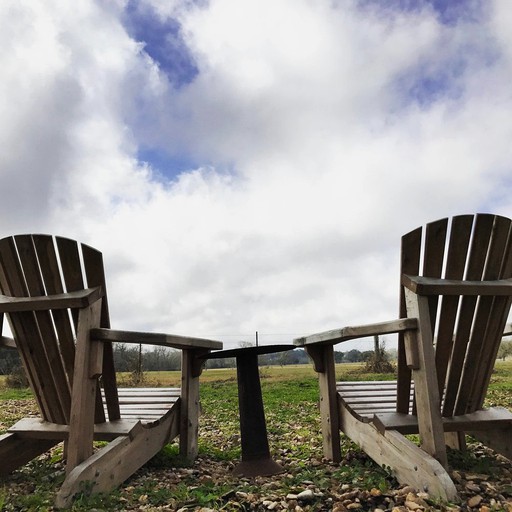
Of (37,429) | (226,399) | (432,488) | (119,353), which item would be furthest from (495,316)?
(119,353)

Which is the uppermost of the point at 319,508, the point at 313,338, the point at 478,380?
the point at 313,338

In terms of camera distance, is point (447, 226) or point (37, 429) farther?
point (37, 429)

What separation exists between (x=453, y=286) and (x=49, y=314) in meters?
A: 2.74

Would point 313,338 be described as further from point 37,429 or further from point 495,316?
point 37,429

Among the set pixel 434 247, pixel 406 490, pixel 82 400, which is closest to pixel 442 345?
pixel 434 247

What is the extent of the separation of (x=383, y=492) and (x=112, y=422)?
81.3 inches

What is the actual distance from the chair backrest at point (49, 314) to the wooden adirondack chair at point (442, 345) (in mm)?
1784

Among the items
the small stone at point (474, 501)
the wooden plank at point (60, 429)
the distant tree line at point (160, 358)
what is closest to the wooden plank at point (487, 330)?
the small stone at point (474, 501)

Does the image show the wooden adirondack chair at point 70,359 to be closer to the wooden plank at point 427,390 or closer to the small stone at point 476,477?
the wooden plank at point 427,390

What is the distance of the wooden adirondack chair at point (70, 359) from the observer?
315 centimetres

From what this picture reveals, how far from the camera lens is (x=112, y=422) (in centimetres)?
378

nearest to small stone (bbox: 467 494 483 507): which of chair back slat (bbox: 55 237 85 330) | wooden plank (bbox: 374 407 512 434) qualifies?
wooden plank (bbox: 374 407 512 434)

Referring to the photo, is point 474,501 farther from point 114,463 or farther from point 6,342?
point 6,342

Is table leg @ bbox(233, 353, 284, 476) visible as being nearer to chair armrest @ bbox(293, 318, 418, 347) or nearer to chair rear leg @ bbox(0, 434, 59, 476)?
chair armrest @ bbox(293, 318, 418, 347)
